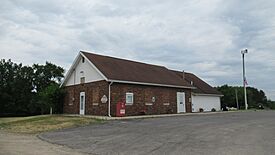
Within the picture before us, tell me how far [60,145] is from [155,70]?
22.8 m

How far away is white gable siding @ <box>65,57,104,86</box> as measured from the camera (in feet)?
84.8

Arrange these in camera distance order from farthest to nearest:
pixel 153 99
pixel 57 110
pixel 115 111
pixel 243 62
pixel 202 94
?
pixel 243 62, pixel 202 94, pixel 57 110, pixel 153 99, pixel 115 111

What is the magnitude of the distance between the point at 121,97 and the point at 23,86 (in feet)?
67.6

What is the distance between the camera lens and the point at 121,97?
80.2 ft

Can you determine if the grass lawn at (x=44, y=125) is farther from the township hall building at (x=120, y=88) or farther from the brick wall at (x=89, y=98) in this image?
the township hall building at (x=120, y=88)

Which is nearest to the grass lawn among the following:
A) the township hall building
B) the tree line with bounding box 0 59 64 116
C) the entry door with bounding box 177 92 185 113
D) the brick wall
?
the brick wall

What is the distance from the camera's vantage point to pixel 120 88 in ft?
80.5

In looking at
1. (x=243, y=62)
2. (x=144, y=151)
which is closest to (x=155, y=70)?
(x=243, y=62)

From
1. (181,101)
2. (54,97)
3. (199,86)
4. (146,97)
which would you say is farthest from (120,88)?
(199,86)

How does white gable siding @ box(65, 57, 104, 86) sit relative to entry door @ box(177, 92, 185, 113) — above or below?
above

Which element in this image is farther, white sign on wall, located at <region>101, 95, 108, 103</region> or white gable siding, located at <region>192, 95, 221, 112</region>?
white gable siding, located at <region>192, 95, 221, 112</region>

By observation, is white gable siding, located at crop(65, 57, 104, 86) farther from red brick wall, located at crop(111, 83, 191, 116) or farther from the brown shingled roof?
red brick wall, located at crop(111, 83, 191, 116)

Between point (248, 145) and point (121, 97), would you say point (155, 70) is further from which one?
point (248, 145)

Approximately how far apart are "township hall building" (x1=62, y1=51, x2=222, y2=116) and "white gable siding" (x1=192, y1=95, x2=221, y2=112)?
1.19 metres
